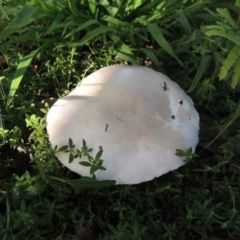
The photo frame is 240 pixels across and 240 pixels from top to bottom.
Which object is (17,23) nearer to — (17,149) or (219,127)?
(17,149)

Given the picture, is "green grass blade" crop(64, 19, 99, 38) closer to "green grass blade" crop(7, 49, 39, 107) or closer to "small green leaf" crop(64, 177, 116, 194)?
"green grass blade" crop(7, 49, 39, 107)

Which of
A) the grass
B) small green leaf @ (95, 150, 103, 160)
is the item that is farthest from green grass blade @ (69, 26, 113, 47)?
small green leaf @ (95, 150, 103, 160)

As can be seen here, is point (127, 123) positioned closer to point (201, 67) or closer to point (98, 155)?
point (98, 155)

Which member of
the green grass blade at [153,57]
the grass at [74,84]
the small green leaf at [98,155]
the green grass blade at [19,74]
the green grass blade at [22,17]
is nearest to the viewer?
the small green leaf at [98,155]

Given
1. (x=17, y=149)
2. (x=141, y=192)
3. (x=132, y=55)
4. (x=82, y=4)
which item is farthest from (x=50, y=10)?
(x=141, y=192)

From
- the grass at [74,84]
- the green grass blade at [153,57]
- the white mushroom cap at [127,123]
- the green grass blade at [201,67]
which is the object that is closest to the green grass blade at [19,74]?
the grass at [74,84]

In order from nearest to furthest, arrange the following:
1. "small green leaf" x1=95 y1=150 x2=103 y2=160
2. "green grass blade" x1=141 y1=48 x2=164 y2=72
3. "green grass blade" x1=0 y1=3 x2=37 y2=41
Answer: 1. "small green leaf" x1=95 y1=150 x2=103 y2=160
2. "green grass blade" x1=0 y1=3 x2=37 y2=41
3. "green grass blade" x1=141 y1=48 x2=164 y2=72

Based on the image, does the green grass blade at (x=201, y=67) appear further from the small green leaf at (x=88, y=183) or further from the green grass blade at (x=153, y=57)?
the small green leaf at (x=88, y=183)
